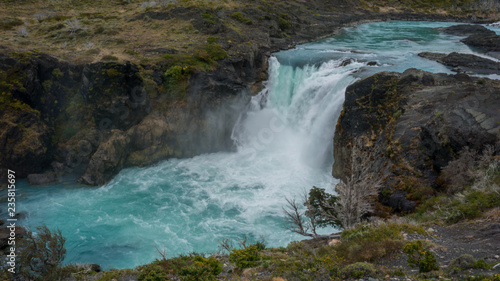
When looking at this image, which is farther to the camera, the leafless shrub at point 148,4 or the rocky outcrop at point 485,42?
the leafless shrub at point 148,4

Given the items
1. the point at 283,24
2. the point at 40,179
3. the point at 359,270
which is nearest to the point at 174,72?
the point at 40,179

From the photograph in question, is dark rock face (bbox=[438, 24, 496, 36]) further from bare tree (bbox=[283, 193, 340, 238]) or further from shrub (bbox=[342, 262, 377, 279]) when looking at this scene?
shrub (bbox=[342, 262, 377, 279])

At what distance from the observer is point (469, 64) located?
33594mm

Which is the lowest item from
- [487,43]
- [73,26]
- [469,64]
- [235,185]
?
[235,185]

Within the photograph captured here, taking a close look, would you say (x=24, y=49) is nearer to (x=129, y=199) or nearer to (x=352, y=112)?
(x=129, y=199)

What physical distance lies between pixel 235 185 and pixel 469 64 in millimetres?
27502

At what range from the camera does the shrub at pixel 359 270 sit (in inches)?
419

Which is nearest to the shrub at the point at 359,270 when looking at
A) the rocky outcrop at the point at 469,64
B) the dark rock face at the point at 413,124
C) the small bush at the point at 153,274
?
the small bush at the point at 153,274

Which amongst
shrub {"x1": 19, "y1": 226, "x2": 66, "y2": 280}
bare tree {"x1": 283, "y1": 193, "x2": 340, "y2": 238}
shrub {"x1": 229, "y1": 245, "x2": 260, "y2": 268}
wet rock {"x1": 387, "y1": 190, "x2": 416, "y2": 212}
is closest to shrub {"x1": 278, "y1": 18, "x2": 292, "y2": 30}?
bare tree {"x1": 283, "y1": 193, "x2": 340, "y2": 238}

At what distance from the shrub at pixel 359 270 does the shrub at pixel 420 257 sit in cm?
145

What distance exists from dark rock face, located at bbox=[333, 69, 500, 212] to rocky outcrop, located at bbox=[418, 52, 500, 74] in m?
10.1

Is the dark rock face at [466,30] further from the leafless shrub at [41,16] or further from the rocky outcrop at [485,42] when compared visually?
the leafless shrub at [41,16]

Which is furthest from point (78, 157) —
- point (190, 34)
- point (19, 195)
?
point (190, 34)

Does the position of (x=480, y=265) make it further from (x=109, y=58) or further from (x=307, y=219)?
(x=109, y=58)
